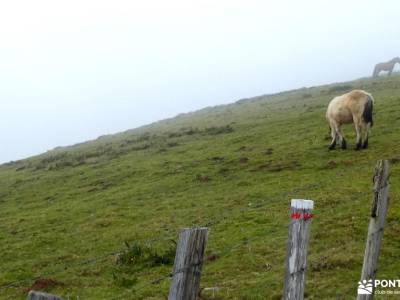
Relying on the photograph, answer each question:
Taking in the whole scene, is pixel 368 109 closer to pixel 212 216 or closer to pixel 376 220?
pixel 212 216

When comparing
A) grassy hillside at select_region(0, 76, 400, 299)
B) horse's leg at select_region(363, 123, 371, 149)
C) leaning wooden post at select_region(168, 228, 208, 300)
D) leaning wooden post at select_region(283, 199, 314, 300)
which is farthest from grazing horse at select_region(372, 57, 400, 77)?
leaning wooden post at select_region(168, 228, 208, 300)

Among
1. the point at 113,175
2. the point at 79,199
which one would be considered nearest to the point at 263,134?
the point at 113,175

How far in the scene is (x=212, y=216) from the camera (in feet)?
57.0

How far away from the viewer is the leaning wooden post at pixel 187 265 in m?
5.19

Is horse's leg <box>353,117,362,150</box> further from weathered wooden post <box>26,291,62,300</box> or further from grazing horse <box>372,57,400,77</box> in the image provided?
grazing horse <box>372,57,400,77</box>

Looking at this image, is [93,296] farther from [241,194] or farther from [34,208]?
[34,208]

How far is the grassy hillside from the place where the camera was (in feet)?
38.8

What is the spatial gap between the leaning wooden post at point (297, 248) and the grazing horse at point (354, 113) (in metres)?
17.1

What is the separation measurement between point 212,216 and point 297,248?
11.6m

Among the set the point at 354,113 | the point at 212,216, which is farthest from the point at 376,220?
the point at 354,113

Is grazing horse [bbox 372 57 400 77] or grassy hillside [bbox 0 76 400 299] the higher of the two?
grazing horse [bbox 372 57 400 77]

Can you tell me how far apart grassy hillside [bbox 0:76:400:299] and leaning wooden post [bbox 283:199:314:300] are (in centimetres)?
317

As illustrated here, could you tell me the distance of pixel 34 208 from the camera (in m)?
26.2

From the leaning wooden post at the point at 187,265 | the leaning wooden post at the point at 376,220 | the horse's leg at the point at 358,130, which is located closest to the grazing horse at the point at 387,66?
the horse's leg at the point at 358,130
